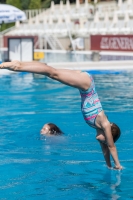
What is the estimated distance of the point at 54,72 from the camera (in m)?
5.67

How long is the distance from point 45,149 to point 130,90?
23.4ft

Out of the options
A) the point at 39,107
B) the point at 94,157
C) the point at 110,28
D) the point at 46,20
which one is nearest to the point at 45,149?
the point at 94,157

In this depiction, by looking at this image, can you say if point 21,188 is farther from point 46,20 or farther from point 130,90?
point 46,20

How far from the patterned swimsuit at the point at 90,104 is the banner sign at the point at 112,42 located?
74.3 ft

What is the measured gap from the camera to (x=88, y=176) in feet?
21.1

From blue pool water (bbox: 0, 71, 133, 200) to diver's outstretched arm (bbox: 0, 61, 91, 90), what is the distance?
120 cm

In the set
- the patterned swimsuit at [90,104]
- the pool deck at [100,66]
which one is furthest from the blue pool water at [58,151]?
the pool deck at [100,66]

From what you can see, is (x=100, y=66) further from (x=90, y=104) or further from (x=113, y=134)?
(x=90, y=104)

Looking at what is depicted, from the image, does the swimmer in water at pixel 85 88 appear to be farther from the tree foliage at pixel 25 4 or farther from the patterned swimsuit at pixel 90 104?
the tree foliage at pixel 25 4

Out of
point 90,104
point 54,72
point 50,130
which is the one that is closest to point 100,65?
point 50,130

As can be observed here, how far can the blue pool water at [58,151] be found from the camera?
5.85 m

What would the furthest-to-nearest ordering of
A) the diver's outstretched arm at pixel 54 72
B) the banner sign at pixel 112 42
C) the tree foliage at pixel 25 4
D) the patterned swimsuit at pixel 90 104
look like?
the tree foliage at pixel 25 4 < the banner sign at pixel 112 42 < the patterned swimsuit at pixel 90 104 < the diver's outstretched arm at pixel 54 72

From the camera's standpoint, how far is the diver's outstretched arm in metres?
5.48

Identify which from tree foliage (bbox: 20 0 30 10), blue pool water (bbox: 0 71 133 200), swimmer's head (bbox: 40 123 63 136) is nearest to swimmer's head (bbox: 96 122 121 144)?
blue pool water (bbox: 0 71 133 200)
